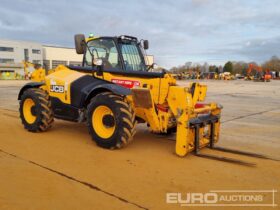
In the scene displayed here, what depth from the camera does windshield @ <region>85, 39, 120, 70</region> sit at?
22.8 ft

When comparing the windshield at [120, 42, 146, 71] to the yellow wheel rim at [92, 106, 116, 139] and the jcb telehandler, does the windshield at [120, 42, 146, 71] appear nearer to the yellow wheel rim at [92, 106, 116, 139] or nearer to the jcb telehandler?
the jcb telehandler

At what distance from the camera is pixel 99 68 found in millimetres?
6895

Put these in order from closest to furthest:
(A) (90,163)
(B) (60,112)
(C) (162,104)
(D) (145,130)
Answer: (A) (90,163), (C) (162,104), (B) (60,112), (D) (145,130)

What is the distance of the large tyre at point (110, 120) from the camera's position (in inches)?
231

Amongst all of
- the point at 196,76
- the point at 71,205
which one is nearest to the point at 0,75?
the point at 196,76

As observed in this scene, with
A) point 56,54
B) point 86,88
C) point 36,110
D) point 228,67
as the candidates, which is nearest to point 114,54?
point 86,88

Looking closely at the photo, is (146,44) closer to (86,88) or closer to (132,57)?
(132,57)

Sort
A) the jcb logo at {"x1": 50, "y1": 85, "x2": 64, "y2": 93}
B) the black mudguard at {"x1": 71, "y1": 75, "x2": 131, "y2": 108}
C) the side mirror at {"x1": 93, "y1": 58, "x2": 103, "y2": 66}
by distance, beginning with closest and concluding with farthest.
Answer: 1. the black mudguard at {"x1": 71, "y1": 75, "x2": 131, "y2": 108}
2. the side mirror at {"x1": 93, "y1": 58, "x2": 103, "y2": 66}
3. the jcb logo at {"x1": 50, "y1": 85, "x2": 64, "y2": 93}

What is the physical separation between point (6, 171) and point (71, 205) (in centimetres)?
171

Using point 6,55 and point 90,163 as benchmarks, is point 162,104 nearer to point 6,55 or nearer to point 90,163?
point 90,163

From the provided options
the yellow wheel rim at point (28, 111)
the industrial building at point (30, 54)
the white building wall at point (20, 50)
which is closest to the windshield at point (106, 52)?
the yellow wheel rim at point (28, 111)

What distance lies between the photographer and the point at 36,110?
7.38 m

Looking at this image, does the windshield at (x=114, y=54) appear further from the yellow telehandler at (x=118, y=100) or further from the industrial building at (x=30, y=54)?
the industrial building at (x=30, y=54)

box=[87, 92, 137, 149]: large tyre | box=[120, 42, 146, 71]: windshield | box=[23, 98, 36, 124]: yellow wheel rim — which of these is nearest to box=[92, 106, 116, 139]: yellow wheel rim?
box=[87, 92, 137, 149]: large tyre
